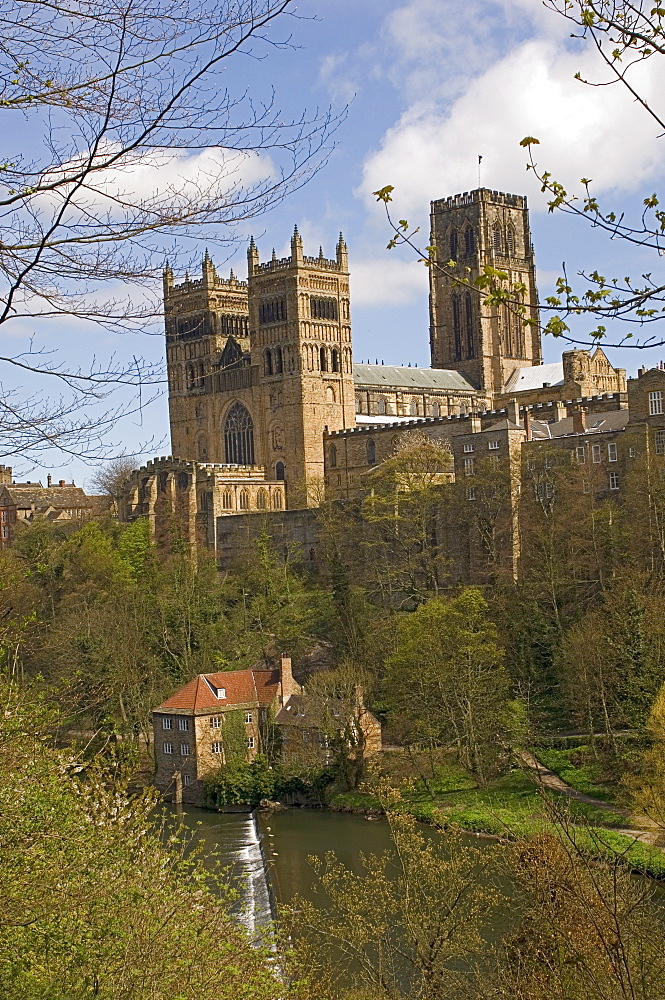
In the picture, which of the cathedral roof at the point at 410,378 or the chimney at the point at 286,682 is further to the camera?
the cathedral roof at the point at 410,378

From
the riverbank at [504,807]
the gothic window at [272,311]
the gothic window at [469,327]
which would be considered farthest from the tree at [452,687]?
the gothic window at [469,327]

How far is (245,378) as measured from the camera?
78188 mm

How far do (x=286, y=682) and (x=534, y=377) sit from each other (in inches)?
1837

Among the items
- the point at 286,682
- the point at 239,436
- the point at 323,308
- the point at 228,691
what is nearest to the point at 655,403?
the point at 286,682

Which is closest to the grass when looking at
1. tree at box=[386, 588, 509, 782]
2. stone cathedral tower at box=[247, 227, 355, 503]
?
tree at box=[386, 588, 509, 782]

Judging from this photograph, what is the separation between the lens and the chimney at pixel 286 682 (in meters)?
A: 40.5

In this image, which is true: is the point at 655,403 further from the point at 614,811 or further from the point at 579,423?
the point at 614,811

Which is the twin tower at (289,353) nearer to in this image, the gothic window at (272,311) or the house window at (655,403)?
the gothic window at (272,311)

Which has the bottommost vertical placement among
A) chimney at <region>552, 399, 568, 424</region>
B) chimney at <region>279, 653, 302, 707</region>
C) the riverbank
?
the riverbank

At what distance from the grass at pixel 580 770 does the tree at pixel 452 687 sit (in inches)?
64.9

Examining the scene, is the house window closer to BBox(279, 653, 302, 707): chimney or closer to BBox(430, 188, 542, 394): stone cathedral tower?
BBox(279, 653, 302, 707): chimney

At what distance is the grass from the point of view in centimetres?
3231

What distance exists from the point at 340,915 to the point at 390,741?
54.3 feet

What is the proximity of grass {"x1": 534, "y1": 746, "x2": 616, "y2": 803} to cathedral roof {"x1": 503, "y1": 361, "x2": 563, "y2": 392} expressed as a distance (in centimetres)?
4645
